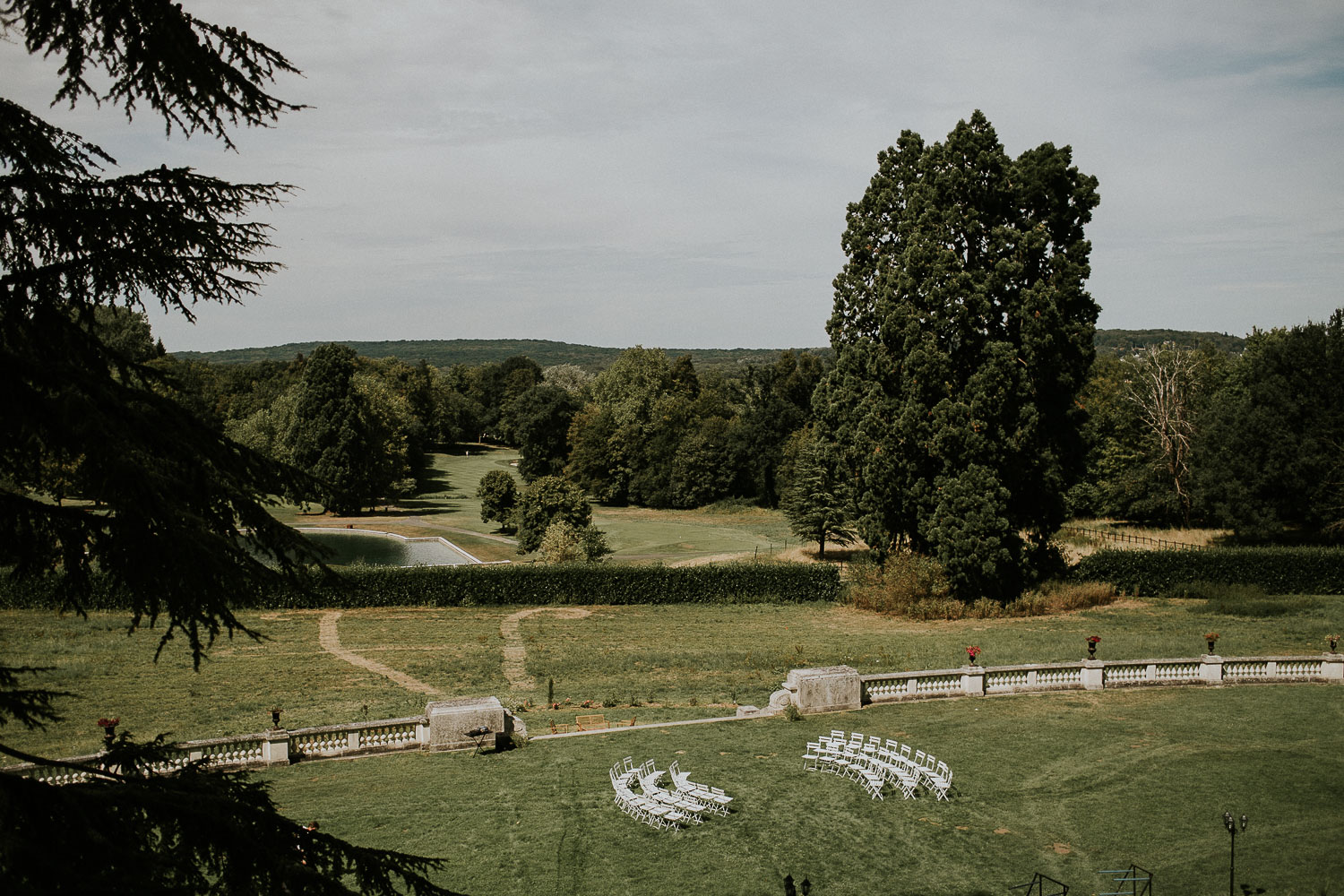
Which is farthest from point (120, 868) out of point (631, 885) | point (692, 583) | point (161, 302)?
point (692, 583)

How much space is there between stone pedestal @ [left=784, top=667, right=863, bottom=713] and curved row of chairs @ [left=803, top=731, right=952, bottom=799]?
2.73 m

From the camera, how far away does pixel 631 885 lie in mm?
12562

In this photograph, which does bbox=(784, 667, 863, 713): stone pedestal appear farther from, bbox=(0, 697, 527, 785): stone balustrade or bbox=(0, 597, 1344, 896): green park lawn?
bbox=(0, 697, 527, 785): stone balustrade

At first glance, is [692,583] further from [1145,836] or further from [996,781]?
[1145,836]

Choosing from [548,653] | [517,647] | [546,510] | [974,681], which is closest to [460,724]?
[548,653]

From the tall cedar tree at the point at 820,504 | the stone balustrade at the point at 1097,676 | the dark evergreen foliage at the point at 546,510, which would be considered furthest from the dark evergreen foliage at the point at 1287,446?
the dark evergreen foliage at the point at 546,510

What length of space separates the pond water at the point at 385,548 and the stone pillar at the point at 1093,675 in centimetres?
4182

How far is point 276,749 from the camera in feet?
58.1

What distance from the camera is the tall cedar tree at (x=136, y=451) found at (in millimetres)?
4484

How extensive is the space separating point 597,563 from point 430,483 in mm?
66898

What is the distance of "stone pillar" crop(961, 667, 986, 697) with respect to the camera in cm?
2230

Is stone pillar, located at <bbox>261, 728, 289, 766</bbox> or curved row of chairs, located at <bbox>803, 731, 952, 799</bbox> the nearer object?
curved row of chairs, located at <bbox>803, 731, 952, 799</bbox>

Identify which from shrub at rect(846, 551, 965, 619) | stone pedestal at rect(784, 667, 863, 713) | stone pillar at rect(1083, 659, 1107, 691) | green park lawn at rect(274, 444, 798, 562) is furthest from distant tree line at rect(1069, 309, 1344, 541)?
green park lawn at rect(274, 444, 798, 562)

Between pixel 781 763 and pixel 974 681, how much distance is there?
7435 millimetres
